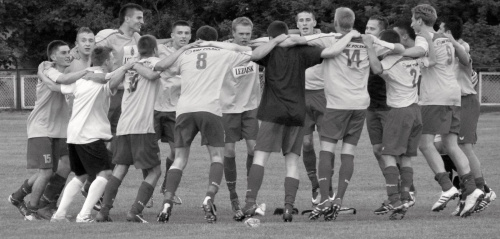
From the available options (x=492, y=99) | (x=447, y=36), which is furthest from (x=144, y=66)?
(x=492, y=99)

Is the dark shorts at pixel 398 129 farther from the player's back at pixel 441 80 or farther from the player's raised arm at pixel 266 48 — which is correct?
the player's raised arm at pixel 266 48

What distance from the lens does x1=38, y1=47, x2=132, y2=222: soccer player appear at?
1174 cm

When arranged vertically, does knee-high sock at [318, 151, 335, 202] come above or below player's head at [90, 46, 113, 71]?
below

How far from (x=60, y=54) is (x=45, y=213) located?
180cm

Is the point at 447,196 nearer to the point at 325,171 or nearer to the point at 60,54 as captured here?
the point at 325,171

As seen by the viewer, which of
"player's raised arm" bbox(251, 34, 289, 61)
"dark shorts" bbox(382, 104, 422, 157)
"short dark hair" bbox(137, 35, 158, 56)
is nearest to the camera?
"player's raised arm" bbox(251, 34, 289, 61)

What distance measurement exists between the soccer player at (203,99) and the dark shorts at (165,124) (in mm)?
2323

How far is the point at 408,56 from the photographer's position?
39.4ft

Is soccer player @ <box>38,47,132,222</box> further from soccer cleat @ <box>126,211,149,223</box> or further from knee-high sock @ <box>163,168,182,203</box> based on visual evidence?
knee-high sock @ <box>163,168,182,203</box>

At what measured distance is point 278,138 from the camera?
1159 centimetres

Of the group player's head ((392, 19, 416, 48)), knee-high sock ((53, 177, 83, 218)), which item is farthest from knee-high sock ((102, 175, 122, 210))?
player's head ((392, 19, 416, 48))

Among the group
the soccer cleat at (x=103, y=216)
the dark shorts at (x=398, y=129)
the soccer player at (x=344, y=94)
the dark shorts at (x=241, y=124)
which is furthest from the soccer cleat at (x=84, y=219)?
the dark shorts at (x=398, y=129)

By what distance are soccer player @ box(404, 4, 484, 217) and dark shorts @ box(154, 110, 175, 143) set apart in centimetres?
319

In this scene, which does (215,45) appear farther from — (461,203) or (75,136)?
(461,203)
